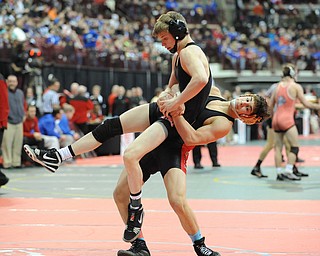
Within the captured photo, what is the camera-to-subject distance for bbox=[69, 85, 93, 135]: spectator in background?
1853cm

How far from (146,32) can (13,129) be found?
14671 mm

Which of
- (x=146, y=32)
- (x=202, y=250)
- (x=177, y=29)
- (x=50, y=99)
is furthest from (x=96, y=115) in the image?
(x=202, y=250)

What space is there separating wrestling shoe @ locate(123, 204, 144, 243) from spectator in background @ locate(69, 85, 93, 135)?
41.3ft

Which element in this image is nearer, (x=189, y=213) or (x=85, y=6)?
(x=189, y=213)

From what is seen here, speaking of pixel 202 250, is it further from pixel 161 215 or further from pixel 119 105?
pixel 119 105

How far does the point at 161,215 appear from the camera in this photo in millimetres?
8898

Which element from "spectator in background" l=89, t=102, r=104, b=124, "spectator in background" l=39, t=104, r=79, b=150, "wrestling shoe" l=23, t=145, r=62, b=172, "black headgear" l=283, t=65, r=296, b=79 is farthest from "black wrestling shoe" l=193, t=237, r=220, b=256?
"spectator in background" l=89, t=102, r=104, b=124

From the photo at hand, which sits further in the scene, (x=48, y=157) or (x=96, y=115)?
(x=96, y=115)

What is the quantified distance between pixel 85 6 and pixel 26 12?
710cm

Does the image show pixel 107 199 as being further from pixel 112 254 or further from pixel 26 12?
pixel 26 12

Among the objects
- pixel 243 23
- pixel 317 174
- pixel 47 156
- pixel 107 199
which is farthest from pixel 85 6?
pixel 47 156

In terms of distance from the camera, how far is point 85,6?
92.1 ft

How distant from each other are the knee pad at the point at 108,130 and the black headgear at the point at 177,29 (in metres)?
0.80

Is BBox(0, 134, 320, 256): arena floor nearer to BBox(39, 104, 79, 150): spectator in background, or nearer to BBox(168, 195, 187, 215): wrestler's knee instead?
BBox(168, 195, 187, 215): wrestler's knee
